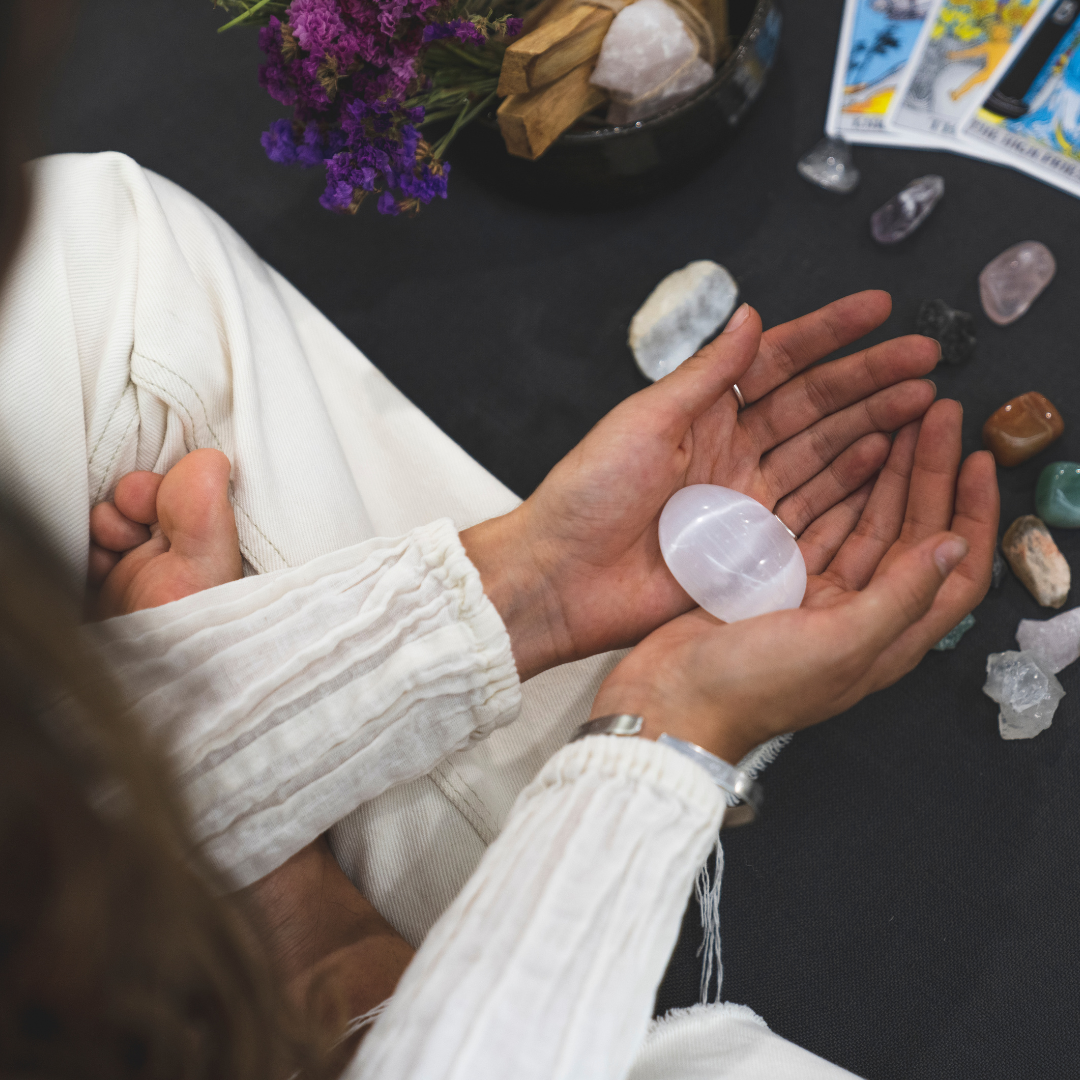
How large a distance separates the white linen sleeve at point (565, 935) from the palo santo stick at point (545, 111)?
30.4 inches

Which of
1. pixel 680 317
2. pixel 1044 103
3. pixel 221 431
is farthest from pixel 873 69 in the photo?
pixel 221 431

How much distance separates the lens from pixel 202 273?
1.01 meters

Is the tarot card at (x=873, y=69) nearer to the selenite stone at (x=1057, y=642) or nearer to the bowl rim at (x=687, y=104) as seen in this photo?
the bowl rim at (x=687, y=104)

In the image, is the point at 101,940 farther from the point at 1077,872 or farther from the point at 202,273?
the point at 1077,872

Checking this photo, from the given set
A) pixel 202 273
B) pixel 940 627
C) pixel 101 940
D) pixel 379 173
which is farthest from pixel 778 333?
pixel 101 940

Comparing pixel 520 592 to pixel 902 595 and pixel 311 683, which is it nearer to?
pixel 311 683

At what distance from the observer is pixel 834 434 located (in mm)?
951

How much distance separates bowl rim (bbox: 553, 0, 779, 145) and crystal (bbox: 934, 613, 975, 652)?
0.77 m

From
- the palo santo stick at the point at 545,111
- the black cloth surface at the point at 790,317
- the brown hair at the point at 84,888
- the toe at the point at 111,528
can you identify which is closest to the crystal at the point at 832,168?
the black cloth surface at the point at 790,317

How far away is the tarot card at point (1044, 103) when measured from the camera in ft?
3.89

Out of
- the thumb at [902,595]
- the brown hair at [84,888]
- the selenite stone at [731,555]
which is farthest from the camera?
the selenite stone at [731,555]

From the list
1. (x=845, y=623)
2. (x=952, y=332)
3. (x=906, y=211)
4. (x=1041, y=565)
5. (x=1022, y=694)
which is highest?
(x=906, y=211)

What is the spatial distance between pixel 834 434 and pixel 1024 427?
301mm

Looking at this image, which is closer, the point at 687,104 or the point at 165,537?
the point at 165,537
